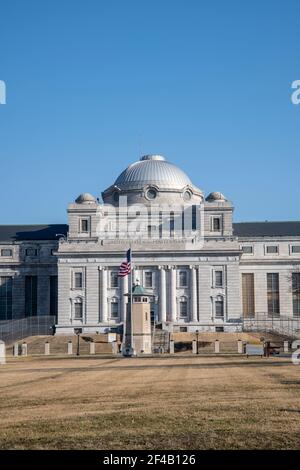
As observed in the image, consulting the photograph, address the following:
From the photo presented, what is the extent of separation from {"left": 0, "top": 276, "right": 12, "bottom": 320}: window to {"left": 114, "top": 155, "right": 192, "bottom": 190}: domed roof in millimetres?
21392

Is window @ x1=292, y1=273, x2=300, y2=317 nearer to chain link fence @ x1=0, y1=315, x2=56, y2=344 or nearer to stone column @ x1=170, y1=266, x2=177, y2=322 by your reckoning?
stone column @ x1=170, y1=266, x2=177, y2=322

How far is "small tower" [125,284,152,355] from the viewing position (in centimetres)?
7512

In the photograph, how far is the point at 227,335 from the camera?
9419 cm

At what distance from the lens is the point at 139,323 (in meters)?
76.8

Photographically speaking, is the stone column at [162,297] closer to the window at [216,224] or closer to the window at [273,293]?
the window at [216,224]

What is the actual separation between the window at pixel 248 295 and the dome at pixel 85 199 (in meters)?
24.0

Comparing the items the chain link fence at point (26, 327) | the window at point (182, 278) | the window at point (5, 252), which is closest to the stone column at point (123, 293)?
the window at point (182, 278)

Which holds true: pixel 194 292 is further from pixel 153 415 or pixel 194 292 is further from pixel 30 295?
pixel 153 415

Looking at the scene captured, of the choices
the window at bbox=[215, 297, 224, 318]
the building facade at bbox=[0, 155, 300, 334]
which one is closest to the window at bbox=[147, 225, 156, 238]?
the building facade at bbox=[0, 155, 300, 334]

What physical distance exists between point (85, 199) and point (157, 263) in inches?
538

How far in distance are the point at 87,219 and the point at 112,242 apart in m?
4.75

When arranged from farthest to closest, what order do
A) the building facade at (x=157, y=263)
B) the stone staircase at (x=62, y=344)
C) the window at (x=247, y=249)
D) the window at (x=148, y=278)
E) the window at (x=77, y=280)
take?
the window at (x=247, y=249) < the window at (x=148, y=278) < the window at (x=77, y=280) < the building facade at (x=157, y=263) < the stone staircase at (x=62, y=344)

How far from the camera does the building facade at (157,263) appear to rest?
104 metres
